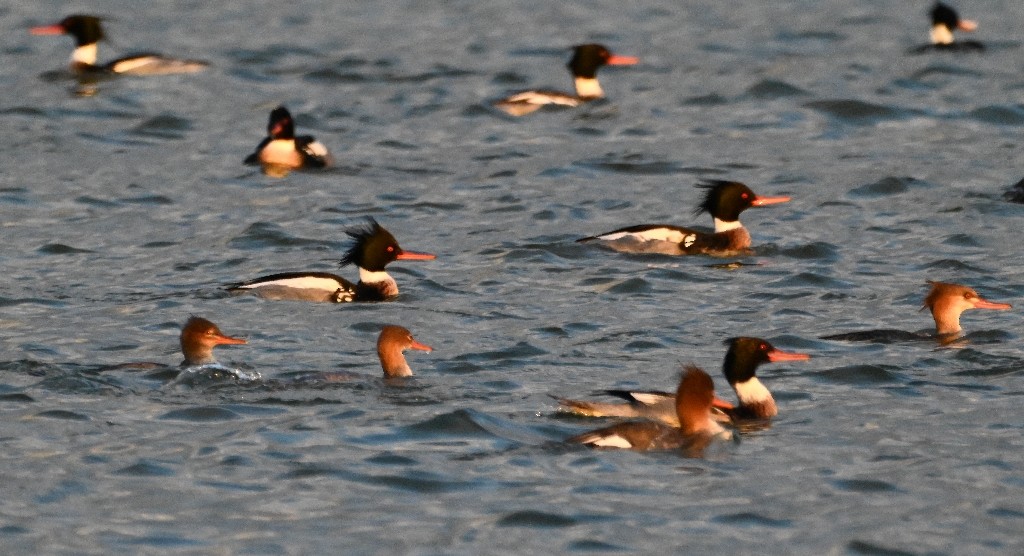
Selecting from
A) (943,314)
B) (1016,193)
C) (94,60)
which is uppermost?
(94,60)

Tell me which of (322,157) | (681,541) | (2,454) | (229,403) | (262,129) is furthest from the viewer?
(262,129)

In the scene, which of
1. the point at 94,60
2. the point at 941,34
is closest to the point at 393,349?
the point at 94,60

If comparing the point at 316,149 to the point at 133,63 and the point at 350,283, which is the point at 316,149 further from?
the point at 133,63

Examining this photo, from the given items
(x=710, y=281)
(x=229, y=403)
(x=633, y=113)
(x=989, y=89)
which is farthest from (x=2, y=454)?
(x=989, y=89)

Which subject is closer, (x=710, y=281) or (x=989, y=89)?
(x=710, y=281)

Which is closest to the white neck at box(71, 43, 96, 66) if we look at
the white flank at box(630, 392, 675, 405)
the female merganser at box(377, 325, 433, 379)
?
the female merganser at box(377, 325, 433, 379)

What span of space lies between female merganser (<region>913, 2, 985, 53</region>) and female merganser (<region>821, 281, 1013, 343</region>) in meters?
13.3

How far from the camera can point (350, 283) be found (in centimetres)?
1539

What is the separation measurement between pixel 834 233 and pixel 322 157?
5.50 m

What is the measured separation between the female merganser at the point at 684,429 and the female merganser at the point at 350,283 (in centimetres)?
469

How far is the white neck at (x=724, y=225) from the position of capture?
17.1m

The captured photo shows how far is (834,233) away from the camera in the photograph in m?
17.5

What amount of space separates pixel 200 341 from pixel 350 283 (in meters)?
3.18

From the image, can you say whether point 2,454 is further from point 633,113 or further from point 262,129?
point 633,113
